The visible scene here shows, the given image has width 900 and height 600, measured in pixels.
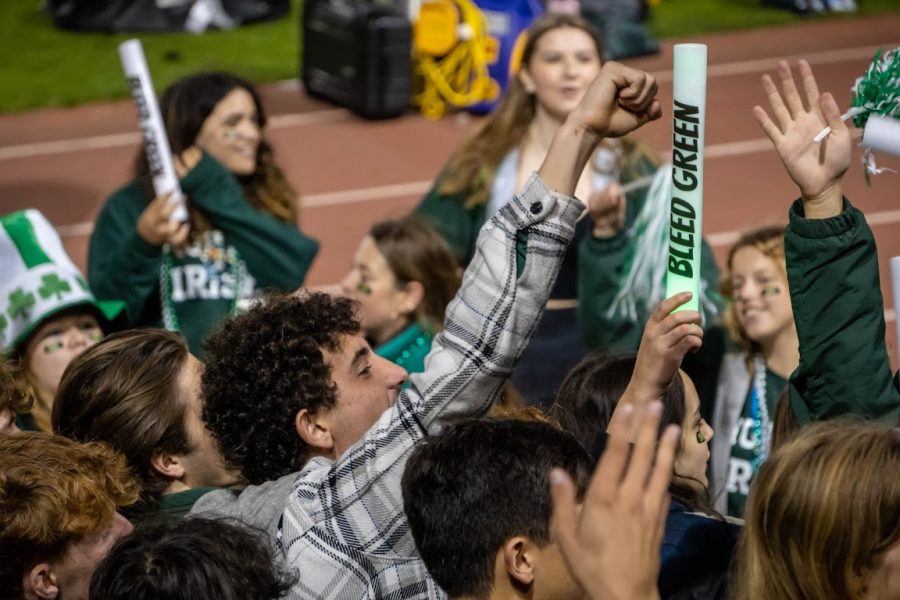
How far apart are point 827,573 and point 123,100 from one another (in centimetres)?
941

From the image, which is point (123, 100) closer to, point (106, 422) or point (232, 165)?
point (232, 165)

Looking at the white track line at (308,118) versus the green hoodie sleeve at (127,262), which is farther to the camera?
the white track line at (308,118)

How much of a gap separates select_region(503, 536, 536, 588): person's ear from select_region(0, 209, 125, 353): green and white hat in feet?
7.61

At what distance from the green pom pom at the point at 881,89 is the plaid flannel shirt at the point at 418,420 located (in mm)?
651

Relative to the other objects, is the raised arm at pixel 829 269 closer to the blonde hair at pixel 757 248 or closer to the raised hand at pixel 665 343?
the raised hand at pixel 665 343

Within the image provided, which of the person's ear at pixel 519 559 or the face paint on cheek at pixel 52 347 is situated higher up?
the person's ear at pixel 519 559

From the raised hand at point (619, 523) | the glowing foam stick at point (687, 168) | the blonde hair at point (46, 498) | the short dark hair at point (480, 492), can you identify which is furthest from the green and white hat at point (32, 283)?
the raised hand at point (619, 523)

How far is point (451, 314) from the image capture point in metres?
2.51

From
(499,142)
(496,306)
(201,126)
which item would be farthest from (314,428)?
(201,126)

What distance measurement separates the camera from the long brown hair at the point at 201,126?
4.96 meters

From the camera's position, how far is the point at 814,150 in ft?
8.20

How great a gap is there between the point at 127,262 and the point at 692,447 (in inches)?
90.5

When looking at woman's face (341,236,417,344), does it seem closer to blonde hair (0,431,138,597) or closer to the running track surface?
blonde hair (0,431,138,597)

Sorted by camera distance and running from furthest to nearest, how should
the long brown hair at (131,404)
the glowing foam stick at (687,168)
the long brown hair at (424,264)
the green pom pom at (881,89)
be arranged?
the long brown hair at (424,264) → the long brown hair at (131,404) → the green pom pom at (881,89) → the glowing foam stick at (687,168)
